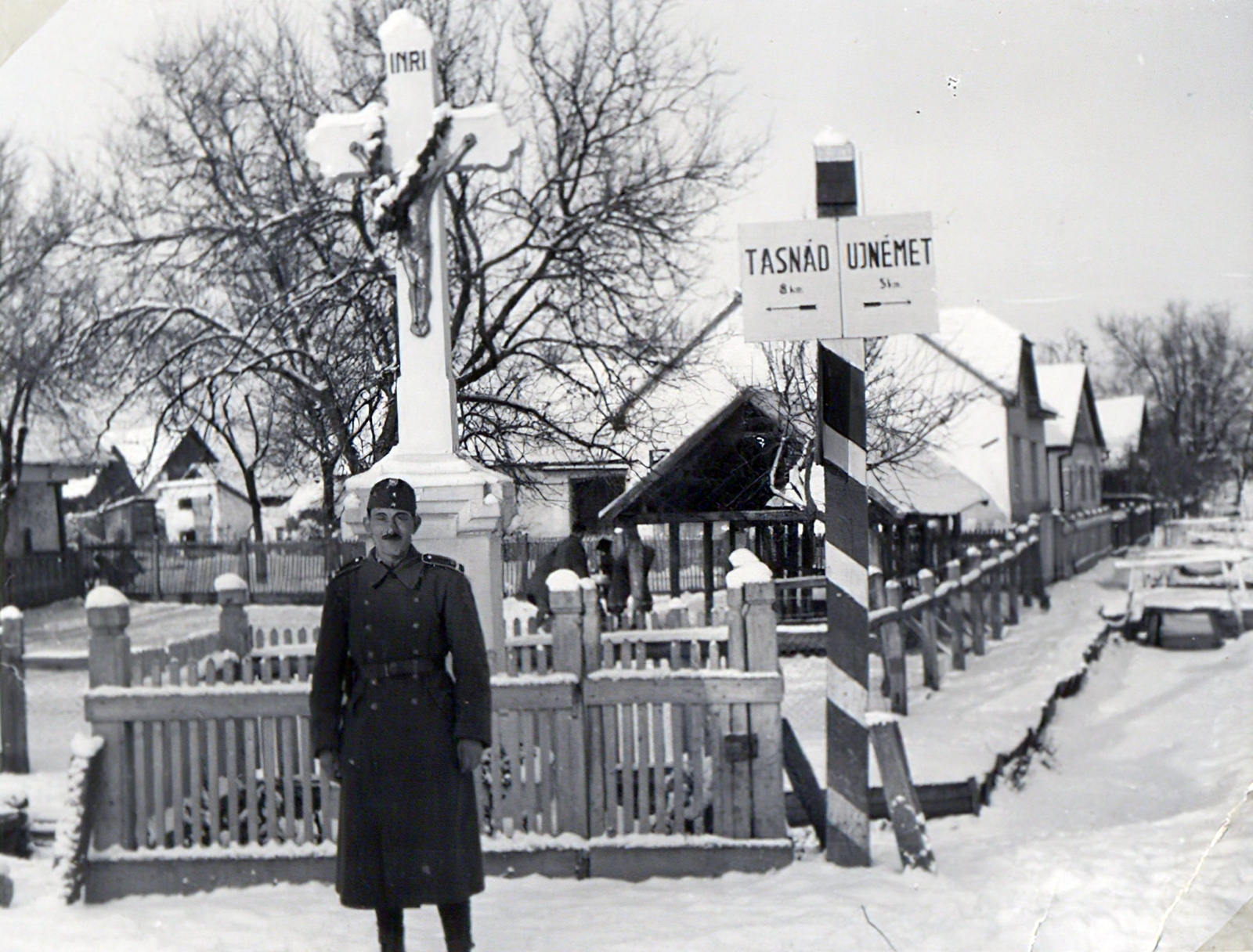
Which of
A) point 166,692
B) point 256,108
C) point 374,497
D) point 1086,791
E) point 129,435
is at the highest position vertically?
point 256,108

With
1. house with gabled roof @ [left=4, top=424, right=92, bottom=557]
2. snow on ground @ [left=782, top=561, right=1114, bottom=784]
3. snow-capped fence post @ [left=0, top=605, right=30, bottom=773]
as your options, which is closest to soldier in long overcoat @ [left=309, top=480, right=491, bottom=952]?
snow on ground @ [left=782, top=561, right=1114, bottom=784]

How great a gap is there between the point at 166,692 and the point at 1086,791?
3211 millimetres

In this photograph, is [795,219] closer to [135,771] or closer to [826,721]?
[826,721]

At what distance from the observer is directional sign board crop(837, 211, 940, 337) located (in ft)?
9.81

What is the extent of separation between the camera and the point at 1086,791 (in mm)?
3916

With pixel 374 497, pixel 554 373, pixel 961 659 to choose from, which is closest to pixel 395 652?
pixel 374 497

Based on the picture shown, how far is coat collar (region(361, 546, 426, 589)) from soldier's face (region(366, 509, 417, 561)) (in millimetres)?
23

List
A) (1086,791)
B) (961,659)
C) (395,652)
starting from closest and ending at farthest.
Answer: (395,652)
(1086,791)
(961,659)

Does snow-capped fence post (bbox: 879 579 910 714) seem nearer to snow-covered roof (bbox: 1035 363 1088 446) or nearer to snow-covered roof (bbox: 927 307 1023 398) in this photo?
snow-covered roof (bbox: 1035 363 1088 446)

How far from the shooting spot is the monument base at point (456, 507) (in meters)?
2.86

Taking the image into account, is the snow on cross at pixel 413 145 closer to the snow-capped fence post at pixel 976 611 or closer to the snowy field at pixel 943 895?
the snowy field at pixel 943 895

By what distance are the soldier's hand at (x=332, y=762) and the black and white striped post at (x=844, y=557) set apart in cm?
144

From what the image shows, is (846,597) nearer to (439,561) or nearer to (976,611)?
(439,561)

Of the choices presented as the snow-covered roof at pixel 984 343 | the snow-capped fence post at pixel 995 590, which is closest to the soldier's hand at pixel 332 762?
the snow-covered roof at pixel 984 343
